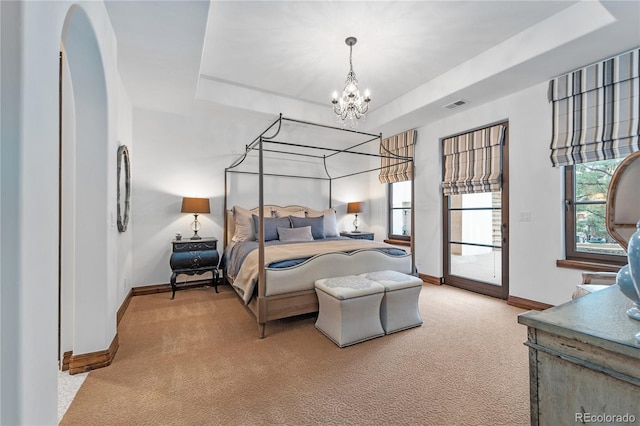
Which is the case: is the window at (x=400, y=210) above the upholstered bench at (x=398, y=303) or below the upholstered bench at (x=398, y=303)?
above

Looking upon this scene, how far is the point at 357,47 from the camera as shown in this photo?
304cm

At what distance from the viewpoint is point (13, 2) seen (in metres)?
0.86

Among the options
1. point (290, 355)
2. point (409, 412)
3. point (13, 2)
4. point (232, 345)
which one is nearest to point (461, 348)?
point (409, 412)

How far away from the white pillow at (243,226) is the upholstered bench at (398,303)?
1.92m

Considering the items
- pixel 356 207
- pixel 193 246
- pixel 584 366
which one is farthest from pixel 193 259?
pixel 584 366

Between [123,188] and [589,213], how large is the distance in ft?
16.8

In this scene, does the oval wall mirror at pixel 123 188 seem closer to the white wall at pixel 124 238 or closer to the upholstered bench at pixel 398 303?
the white wall at pixel 124 238

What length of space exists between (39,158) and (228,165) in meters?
3.68

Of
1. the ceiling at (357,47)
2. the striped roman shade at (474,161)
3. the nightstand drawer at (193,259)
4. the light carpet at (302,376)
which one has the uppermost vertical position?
the ceiling at (357,47)

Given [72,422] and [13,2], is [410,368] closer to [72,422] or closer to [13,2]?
[72,422]

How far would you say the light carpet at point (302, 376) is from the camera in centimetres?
157

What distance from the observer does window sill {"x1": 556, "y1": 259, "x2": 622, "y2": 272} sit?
268cm

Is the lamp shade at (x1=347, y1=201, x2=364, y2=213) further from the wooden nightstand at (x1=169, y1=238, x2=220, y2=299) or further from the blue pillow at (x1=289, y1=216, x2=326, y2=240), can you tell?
the wooden nightstand at (x1=169, y1=238, x2=220, y2=299)

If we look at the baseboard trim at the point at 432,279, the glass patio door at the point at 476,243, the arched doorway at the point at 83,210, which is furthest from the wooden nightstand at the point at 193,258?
the glass patio door at the point at 476,243
